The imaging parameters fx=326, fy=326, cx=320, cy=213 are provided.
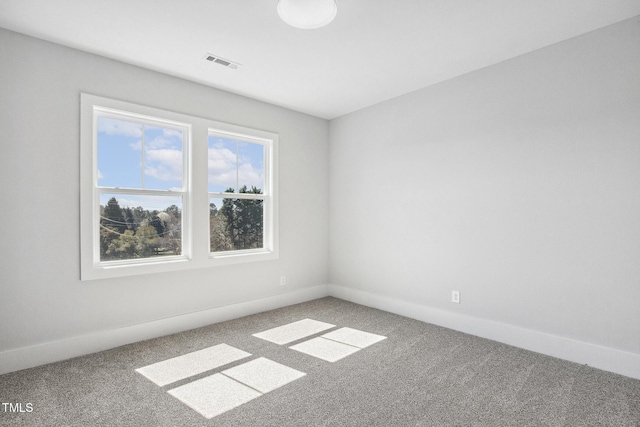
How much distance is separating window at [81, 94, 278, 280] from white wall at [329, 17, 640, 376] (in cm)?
155

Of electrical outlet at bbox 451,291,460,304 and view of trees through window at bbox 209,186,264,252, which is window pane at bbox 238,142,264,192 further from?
electrical outlet at bbox 451,291,460,304

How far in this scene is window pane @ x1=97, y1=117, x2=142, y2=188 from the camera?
3.05 metres

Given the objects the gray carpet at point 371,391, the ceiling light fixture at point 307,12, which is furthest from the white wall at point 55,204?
the ceiling light fixture at point 307,12

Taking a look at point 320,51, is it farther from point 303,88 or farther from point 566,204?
point 566,204

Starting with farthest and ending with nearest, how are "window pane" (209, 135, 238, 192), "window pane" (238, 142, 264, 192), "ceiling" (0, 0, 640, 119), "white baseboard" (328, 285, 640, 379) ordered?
1. "window pane" (238, 142, 264, 192)
2. "window pane" (209, 135, 238, 192)
3. "white baseboard" (328, 285, 640, 379)
4. "ceiling" (0, 0, 640, 119)

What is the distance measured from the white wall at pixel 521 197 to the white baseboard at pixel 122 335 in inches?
60.1

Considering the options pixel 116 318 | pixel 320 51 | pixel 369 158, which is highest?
pixel 320 51

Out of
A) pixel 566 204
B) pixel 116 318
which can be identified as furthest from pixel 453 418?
pixel 116 318

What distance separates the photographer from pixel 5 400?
2.13 meters

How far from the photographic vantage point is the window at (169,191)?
298cm

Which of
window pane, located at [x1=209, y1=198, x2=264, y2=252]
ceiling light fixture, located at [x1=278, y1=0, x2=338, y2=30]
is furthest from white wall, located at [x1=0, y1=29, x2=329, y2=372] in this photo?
ceiling light fixture, located at [x1=278, y1=0, x2=338, y2=30]

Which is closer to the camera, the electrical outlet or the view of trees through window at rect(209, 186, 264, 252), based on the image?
the electrical outlet

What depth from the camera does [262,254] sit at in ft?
13.5

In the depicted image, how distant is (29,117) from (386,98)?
3.55 metres
